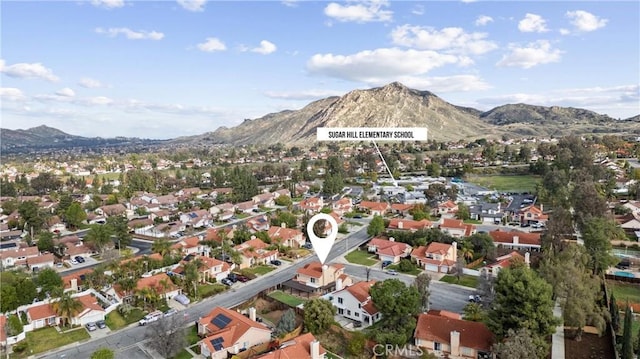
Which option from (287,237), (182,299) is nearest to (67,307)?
(182,299)

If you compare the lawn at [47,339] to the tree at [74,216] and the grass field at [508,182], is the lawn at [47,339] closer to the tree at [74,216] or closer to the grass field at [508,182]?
the tree at [74,216]

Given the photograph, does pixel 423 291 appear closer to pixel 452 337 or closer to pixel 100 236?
pixel 452 337

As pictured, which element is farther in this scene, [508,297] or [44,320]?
[44,320]

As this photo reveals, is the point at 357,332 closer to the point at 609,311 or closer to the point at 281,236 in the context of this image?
the point at 609,311

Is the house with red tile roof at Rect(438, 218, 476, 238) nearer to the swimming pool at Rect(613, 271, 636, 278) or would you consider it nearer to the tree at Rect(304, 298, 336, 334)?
the swimming pool at Rect(613, 271, 636, 278)

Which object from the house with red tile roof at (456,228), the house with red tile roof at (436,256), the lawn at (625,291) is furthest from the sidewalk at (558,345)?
the house with red tile roof at (456,228)

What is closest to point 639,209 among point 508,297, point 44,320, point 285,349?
point 508,297
